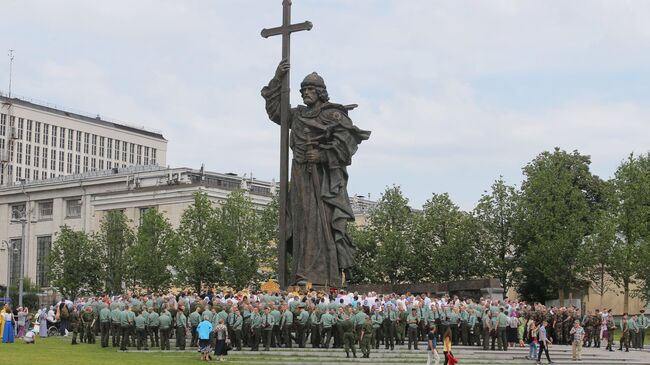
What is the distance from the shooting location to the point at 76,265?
2795 inches

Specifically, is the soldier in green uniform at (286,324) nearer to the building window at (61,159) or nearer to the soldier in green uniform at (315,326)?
the soldier in green uniform at (315,326)

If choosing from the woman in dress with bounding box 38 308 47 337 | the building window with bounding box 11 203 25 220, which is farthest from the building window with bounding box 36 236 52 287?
the woman in dress with bounding box 38 308 47 337

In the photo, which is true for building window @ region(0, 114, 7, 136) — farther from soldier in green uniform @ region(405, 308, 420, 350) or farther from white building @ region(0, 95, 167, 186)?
soldier in green uniform @ region(405, 308, 420, 350)

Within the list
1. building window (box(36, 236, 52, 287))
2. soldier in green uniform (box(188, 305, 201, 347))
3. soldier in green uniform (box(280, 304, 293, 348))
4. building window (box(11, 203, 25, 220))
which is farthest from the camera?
building window (box(11, 203, 25, 220))

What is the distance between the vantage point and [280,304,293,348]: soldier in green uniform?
32.6 meters

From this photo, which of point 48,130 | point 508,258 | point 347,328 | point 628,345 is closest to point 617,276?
point 508,258

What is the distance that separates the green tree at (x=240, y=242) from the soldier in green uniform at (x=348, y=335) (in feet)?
106

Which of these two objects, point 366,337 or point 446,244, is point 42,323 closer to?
point 366,337

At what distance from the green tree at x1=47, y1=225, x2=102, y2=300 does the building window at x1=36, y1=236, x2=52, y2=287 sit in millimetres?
23294

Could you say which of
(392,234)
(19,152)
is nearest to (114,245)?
(392,234)

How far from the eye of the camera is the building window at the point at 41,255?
95.3m

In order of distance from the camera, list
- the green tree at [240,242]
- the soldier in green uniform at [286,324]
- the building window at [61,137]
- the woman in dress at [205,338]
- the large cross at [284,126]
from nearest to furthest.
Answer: the woman in dress at [205,338]
the soldier in green uniform at [286,324]
the large cross at [284,126]
the green tree at [240,242]
the building window at [61,137]

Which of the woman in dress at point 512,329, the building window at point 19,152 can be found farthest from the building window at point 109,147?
the woman in dress at point 512,329

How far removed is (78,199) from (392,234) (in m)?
42.7
